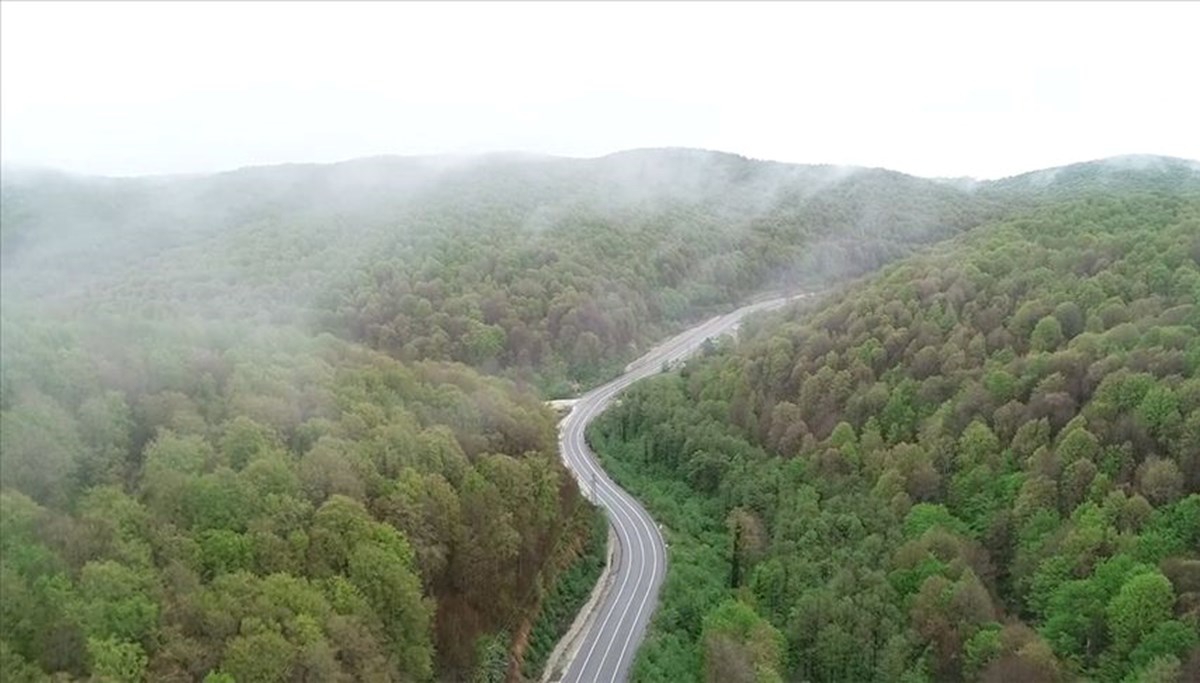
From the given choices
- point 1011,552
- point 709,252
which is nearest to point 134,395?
point 1011,552

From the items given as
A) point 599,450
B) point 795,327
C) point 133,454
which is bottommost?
point 599,450

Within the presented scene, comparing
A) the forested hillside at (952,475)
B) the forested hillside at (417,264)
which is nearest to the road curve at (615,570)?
the forested hillside at (952,475)

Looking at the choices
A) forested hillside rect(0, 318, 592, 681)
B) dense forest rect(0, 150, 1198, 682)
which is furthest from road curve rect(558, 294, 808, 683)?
forested hillside rect(0, 318, 592, 681)

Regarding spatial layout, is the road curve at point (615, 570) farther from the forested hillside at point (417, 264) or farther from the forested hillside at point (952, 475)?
the forested hillside at point (417, 264)

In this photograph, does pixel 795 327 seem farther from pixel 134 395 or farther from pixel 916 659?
pixel 134 395

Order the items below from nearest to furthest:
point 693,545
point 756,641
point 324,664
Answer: point 324,664 → point 756,641 → point 693,545

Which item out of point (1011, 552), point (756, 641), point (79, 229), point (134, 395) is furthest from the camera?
point (79, 229)

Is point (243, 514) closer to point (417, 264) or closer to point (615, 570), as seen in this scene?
point (615, 570)
